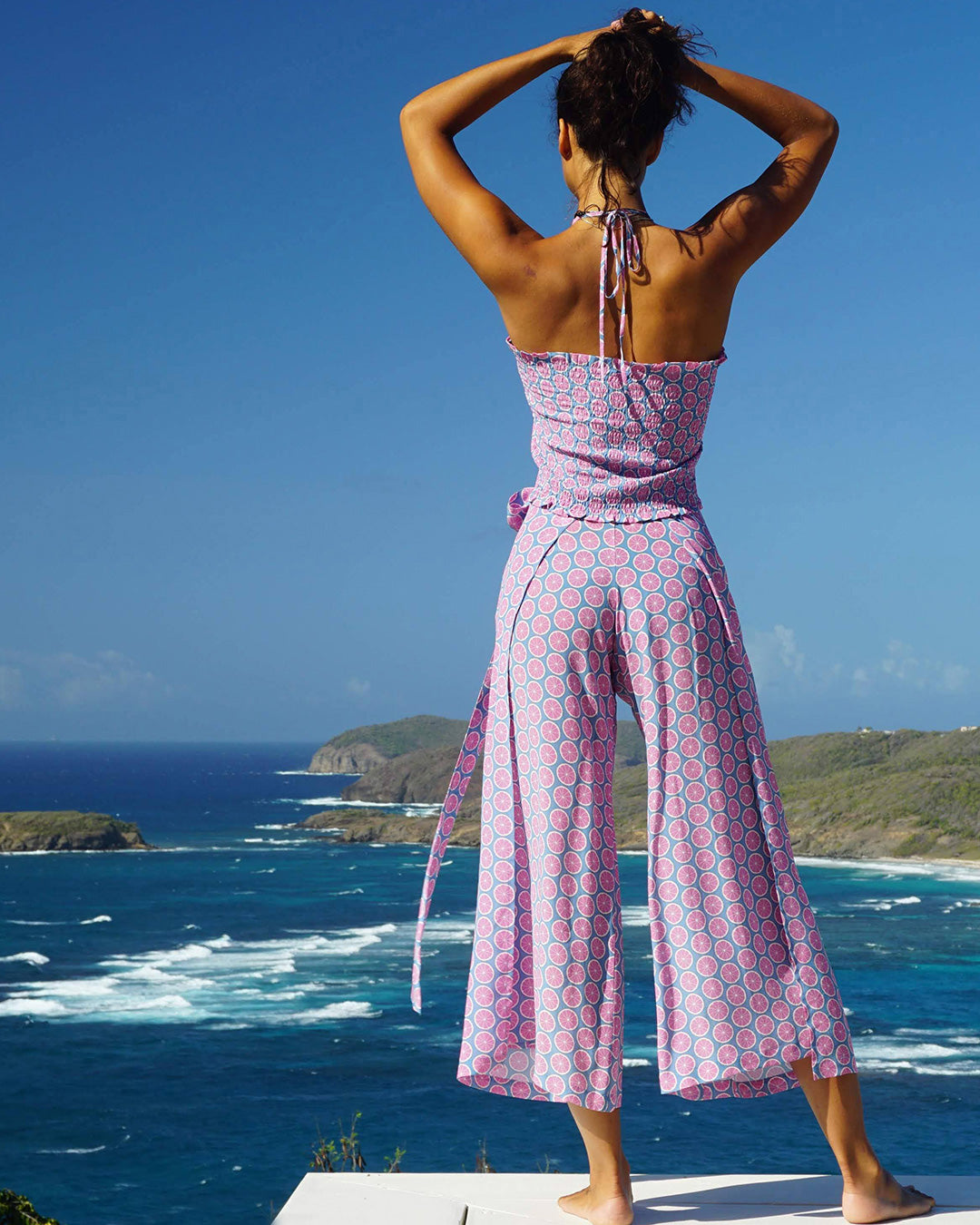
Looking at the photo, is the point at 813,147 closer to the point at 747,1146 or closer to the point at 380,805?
the point at 747,1146

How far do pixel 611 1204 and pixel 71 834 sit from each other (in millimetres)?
72991

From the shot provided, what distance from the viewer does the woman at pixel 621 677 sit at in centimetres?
222

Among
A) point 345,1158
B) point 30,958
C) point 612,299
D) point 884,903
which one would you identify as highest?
point 612,299

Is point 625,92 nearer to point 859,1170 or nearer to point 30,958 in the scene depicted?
point 859,1170

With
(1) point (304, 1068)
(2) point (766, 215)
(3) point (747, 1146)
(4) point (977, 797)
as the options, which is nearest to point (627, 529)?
(2) point (766, 215)

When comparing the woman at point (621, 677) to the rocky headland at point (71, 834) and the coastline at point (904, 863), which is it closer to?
the coastline at point (904, 863)

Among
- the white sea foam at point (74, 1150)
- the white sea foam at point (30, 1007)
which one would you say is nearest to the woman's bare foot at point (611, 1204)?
the white sea foam at point (74, 1150)

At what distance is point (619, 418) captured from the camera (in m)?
2.28

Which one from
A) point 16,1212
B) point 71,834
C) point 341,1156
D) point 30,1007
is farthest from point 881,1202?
point 71,834

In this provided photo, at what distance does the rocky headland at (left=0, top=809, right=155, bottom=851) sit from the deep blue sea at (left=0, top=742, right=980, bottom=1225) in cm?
361

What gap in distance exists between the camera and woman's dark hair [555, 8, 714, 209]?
7.34ft

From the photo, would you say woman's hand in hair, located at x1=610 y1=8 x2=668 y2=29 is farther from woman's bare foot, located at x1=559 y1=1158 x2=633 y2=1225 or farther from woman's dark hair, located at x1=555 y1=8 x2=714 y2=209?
woman's bare foot, located at x1=559 y1=1158 x2=633 y2=1225

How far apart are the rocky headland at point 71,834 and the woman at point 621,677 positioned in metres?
72.1

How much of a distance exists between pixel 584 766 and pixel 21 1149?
30344 mm
